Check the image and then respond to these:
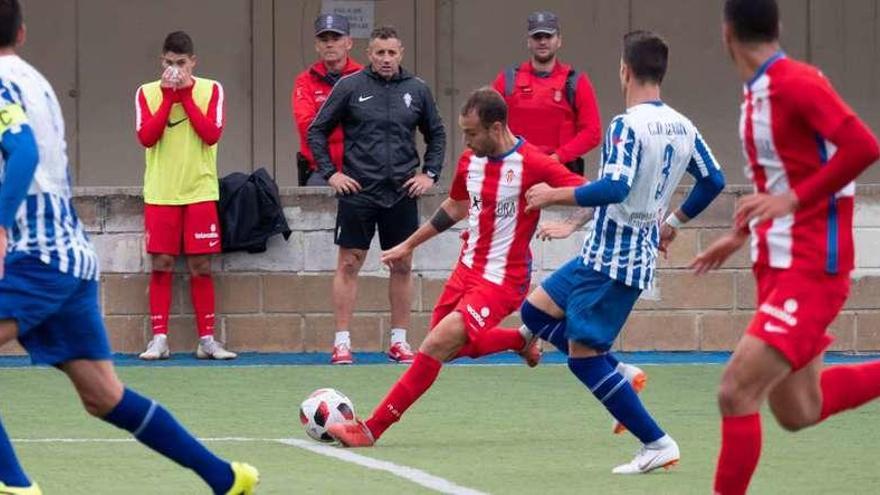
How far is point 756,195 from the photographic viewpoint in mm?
6500

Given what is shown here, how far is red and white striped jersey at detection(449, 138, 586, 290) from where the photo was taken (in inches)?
375

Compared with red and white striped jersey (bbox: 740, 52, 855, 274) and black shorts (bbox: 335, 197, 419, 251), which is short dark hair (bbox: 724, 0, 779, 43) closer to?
red and white striped jersey (bbox: 740, 52, 855, 274)

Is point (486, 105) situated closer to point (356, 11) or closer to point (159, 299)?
point (159, 299)

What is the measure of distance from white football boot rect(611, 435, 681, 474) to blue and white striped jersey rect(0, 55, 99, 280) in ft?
8.52

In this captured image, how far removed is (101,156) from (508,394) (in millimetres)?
6886

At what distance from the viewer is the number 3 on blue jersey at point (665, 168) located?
8703 mm

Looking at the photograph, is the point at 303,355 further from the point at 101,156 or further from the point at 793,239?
the point at 793,239

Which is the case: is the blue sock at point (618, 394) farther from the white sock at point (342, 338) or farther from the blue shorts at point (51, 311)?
the white sock at point (342, 338)

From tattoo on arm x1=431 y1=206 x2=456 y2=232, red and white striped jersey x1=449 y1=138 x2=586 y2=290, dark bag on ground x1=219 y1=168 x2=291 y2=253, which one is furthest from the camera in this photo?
dark bag on ground x1=219 y1=168 x2=291 y2=253

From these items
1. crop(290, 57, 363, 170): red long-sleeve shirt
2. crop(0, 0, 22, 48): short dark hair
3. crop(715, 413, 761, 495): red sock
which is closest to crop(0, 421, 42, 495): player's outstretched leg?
crop(0, 0, 22, 48): short dark hair

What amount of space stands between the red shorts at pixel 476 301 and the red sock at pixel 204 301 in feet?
14.6

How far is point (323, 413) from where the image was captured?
9461 mm

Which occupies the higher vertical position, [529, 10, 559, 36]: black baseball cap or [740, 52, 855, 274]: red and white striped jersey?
[529, 10, 559, 36]: black baseball cap

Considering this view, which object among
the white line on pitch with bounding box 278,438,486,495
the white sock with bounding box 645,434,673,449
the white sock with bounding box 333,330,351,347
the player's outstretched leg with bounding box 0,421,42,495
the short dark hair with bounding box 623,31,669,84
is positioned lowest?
the white sock with bounding box 333,330,351,347
